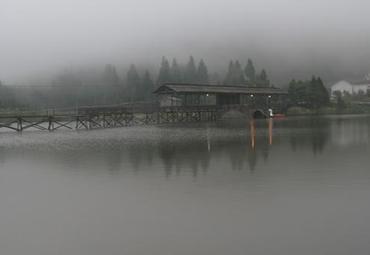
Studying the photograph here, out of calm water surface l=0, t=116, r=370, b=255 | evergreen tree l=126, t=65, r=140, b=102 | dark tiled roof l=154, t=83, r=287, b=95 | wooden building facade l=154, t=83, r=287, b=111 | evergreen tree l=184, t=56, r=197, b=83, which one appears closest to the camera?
calm water surface l=0, t=116, r=370, b=255

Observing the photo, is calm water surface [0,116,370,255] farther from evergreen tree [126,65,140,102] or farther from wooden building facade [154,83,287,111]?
evergreen tree [126,65,140,102]

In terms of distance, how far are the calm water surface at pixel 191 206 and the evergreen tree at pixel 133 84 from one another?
8109cm

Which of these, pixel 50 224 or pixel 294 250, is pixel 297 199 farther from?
pixel 50 224

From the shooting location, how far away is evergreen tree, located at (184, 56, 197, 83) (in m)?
105

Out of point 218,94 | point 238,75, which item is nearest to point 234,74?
point 238,75

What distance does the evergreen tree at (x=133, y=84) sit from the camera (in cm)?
9799

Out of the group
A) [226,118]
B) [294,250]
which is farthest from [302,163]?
[226,118]

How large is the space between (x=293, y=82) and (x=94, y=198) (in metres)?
77.5

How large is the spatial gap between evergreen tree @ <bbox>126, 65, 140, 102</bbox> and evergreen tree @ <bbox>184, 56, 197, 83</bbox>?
467 inches

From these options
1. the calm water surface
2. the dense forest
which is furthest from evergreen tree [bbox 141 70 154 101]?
the calm water surface

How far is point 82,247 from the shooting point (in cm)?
729

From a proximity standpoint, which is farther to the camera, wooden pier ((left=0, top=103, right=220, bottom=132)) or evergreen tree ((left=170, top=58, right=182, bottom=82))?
evergreen tree ((left=170, top=58, right=182, bottom=82))

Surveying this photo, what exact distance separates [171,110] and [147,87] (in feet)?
154

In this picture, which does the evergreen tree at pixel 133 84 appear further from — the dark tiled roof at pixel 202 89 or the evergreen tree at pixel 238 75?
the dark tiled roof at pixel 202 89
